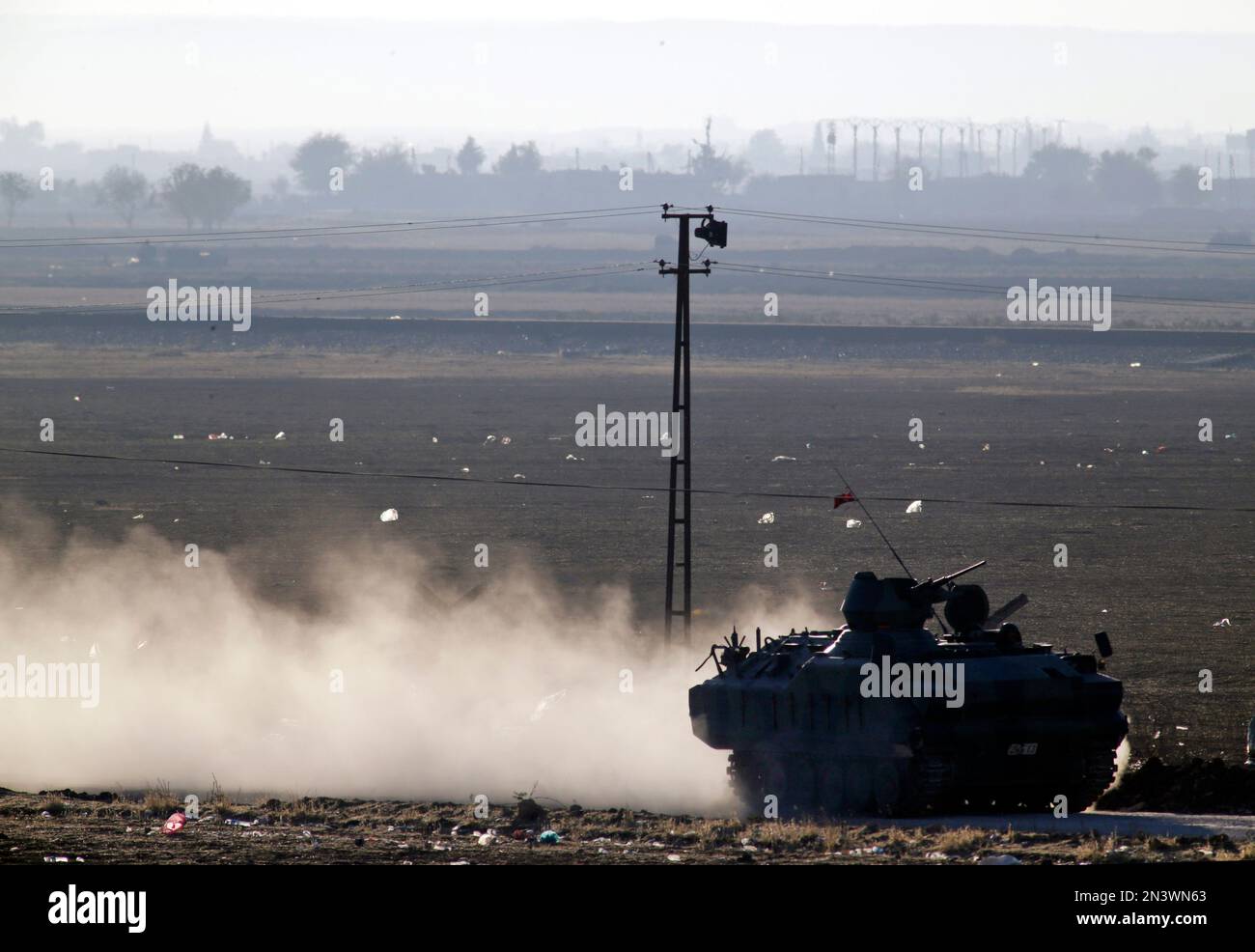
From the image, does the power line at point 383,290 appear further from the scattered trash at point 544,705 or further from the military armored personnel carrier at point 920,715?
the military armored personnel carrier at point 920,715

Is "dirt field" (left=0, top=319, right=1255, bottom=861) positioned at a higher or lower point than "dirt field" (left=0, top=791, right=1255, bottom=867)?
higher

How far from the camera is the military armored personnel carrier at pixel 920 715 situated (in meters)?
22.0

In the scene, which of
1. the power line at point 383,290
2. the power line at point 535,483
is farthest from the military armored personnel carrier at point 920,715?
the power line at point 383,290

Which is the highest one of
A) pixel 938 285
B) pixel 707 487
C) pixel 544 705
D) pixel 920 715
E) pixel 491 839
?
pixel 938 285

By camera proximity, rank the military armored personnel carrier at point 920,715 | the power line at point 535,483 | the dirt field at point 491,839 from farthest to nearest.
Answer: the power line at point 535,483 < the military armored personnel carrier at point 920,715 < the dirt field at point 491,839

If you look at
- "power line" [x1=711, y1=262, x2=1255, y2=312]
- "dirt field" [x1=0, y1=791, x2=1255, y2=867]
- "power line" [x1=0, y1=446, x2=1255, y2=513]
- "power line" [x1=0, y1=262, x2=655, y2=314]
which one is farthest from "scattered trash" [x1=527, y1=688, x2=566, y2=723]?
"power line" [x1=711, y1=262, x2=1255, y2=312]

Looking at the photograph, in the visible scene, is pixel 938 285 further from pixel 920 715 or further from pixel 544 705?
pixel 920 715

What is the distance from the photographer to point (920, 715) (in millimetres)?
21766

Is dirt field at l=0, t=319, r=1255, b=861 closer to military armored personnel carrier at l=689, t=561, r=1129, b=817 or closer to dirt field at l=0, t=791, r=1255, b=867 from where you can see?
dirt field at l=0, t=791, r=1255, b=867

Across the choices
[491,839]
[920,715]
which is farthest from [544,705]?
[491,839]

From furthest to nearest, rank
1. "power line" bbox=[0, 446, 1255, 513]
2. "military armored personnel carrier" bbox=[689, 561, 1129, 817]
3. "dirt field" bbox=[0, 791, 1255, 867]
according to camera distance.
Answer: "power line" bbox=[0, 446, 1255, 513]
"military armored personnel carrier" bbox=[689, 561, 1129, 817]
"dirt field" bbox=[0, 791, 1255, 867]

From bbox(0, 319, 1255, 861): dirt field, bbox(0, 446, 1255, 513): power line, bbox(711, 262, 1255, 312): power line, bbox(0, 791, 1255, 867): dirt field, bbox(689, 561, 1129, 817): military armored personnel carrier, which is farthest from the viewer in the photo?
bbox(711, 262, 1255, 312): power line

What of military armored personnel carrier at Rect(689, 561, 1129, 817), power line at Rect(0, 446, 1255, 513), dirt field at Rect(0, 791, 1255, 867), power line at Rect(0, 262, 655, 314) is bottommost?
dirt field at Rect(0, 791, 1255, 867)

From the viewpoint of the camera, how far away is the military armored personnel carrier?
865 inches
